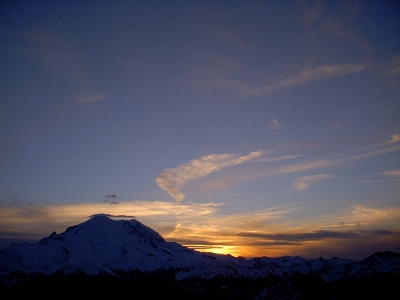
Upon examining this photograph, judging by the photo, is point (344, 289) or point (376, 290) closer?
point (376, 290)

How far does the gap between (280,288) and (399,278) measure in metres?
64.4

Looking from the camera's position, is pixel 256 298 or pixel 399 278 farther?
pixel 256 298

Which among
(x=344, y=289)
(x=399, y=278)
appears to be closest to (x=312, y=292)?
(x=344, y=289)

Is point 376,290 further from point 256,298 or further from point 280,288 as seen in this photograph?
point 256,298

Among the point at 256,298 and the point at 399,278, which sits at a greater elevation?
the point at 399,278

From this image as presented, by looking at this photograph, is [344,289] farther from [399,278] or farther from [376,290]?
[399,278]

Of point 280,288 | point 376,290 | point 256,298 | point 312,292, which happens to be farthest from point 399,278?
point 256,298

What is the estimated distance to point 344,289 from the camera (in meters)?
188

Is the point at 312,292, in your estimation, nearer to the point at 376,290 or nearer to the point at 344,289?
the point at 344,289

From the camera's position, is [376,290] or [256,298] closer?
[376,290]

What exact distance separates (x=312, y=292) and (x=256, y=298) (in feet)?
105

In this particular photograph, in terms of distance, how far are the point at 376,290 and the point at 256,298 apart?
6438 cm

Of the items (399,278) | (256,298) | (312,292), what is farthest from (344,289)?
(256,298)

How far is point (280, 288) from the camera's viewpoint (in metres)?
198
